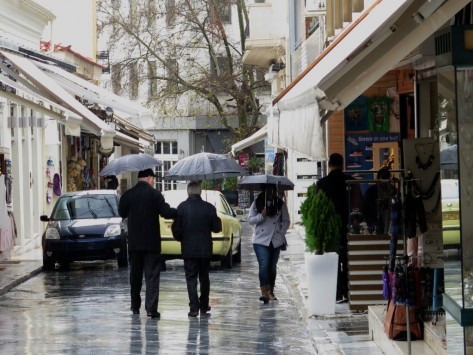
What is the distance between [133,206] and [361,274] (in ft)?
10.7

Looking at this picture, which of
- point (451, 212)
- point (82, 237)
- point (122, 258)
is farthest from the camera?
point (122, 258)

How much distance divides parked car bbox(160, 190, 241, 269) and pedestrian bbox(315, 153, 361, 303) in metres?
6.62

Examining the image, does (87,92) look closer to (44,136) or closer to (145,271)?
(44,136)

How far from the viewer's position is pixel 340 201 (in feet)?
54.6

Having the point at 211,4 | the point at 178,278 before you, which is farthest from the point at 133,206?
the point at 211,4

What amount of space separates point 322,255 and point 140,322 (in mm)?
2496

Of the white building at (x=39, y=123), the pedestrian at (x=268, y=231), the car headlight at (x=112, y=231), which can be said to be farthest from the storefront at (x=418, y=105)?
the car headlight at (x=112, y=231)

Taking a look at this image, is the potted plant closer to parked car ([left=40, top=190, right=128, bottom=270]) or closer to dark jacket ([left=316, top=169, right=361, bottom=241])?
dark jacket ([left=316, top=169, right=361, bottom=241])

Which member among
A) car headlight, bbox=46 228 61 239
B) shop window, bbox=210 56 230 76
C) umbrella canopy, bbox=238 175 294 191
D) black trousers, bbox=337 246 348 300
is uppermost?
shop window, bbox=210 56 230 76

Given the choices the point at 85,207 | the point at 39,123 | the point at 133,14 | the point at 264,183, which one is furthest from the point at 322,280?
the point at 133,14

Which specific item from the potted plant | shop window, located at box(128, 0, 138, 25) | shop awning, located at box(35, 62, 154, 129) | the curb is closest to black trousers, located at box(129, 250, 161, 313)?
the potted plant

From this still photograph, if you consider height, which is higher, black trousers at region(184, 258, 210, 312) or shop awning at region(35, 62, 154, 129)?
shop awning at region(35, 62, 154, 129)

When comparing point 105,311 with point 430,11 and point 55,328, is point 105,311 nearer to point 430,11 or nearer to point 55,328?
point 55,328

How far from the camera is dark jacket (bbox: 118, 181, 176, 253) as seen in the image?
16062 millimetres
